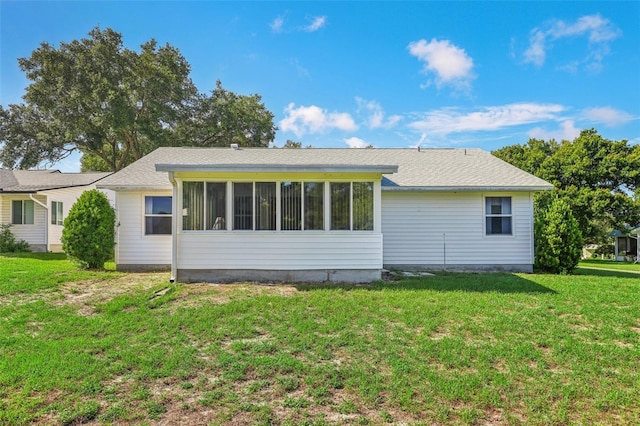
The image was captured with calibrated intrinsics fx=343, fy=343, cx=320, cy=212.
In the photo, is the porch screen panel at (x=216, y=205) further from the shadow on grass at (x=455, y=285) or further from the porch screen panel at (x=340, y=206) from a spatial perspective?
the porch screen panel at (x=340, y=206)

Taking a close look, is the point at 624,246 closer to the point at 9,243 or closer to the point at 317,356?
the point at 317,356

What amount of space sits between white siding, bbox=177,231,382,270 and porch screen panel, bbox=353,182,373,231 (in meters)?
0.21

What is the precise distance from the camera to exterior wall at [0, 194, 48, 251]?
16.3 meters

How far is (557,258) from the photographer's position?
10.4m

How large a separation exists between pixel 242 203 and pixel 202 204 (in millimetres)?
994

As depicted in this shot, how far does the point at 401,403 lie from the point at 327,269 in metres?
5.16

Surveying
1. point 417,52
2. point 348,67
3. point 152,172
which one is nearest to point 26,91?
point 152,172

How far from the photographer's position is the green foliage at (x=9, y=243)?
15.4 metres

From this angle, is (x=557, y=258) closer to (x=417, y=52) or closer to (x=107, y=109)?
(x=417, y=52)

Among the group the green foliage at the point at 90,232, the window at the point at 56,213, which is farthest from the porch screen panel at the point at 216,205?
the window at the point at 56,213

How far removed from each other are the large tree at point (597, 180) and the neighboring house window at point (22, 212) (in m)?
28.5

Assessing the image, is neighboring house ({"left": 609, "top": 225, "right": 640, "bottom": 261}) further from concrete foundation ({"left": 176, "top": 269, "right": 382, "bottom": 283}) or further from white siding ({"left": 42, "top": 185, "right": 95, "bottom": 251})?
white siding ({"left": 42, "top": 185, "right": 95, "bottom": 251})

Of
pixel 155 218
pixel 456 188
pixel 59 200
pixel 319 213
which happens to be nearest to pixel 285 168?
pixel 319 213

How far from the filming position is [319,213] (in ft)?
28.7
